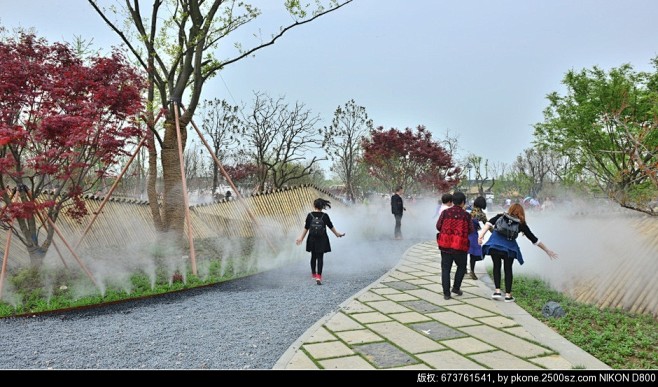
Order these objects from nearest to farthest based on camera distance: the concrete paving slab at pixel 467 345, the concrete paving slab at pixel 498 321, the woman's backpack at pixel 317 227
Answer: the concrete paving slab at pixel 467 345 < the concrete paving slab at pixel 498 321 < the woman's backpack at pixel 317 227

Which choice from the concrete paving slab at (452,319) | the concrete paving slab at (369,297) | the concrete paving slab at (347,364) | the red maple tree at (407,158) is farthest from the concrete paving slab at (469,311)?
the red maple tree at (407,158)

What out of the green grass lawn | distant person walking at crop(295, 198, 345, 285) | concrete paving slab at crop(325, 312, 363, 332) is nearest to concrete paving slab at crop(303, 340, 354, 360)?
concrete paving slab at crop(325, 312, 363, 332)

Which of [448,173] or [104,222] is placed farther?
[448,173]

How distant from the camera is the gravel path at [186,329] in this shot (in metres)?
3.83

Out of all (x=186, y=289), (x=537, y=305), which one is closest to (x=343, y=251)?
(x=186, y=289)

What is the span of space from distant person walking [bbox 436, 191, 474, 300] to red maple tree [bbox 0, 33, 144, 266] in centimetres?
497

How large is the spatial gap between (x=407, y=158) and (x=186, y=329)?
1798cm

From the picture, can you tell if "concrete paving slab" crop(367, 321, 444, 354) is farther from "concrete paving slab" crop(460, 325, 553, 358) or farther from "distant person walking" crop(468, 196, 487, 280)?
"distant person walking" crop(468, 196, 487, 280)

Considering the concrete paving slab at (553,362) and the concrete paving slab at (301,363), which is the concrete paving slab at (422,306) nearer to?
the concrete paving slab at (553,362)

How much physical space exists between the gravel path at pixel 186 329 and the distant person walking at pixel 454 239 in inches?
53.8

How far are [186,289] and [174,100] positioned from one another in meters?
4.43

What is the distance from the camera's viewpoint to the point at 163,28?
10.2 m

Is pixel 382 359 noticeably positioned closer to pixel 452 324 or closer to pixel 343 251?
pixel 452 324

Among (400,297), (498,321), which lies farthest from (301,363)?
(400,297)
